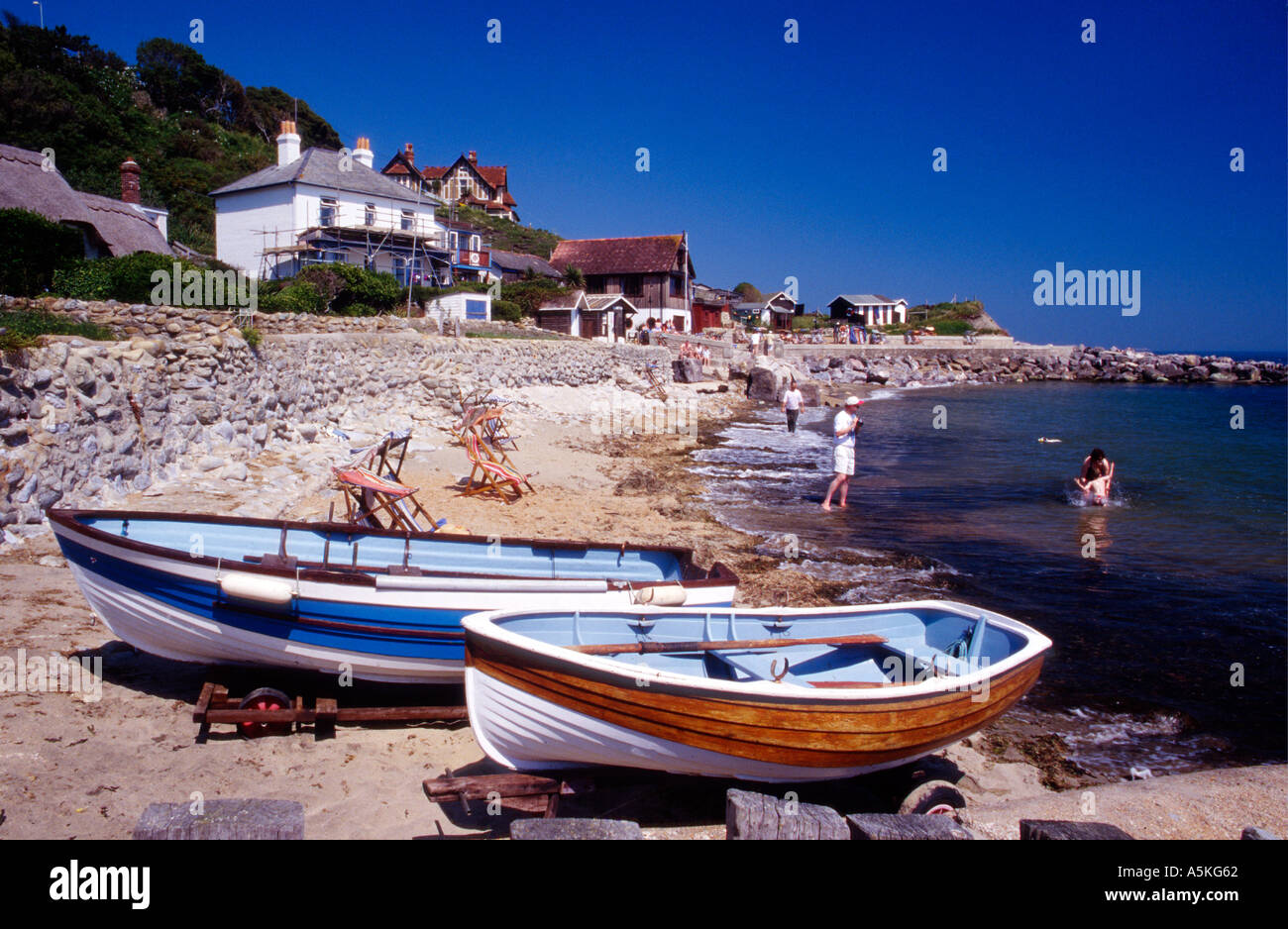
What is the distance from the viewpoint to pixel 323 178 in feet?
122

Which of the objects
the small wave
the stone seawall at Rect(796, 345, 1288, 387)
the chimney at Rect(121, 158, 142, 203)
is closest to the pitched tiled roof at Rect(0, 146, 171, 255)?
the chimney at Rect(121, 158, 142, 203)

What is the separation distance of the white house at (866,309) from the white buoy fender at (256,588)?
84.5 meters

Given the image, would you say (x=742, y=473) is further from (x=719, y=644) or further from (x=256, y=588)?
(x=256, y=588)

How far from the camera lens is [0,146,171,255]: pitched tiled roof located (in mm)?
20812

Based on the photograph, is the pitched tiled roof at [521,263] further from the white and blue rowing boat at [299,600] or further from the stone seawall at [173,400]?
the white and blue rowing boat at [299,600]

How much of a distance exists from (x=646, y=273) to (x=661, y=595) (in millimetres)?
53167

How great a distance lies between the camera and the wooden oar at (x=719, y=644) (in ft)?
19.8

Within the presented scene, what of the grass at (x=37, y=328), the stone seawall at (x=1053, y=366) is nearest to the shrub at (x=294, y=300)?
the grass at (x=37, y=328)

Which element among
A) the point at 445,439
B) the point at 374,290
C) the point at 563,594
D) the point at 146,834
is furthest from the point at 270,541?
the point at 374,290

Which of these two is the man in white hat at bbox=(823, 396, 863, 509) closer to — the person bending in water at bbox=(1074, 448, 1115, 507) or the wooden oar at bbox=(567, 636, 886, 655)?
the person bending in water at bbox=(1074, 448, 1115, 507)

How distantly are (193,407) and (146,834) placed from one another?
441 inches

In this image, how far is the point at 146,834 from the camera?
3.10 m

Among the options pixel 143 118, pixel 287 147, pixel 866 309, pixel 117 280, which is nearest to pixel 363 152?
pixel 287 147
